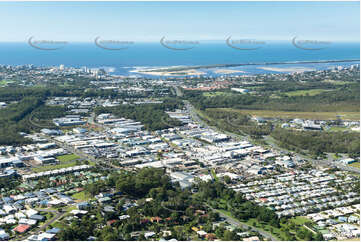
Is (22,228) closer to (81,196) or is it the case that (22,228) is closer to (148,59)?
(81,196)

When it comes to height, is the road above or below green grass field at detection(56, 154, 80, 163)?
below

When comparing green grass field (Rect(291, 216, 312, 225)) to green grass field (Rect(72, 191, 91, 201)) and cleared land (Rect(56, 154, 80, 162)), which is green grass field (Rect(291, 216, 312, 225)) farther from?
cleared land (Rect(56, 154, 80, 162))

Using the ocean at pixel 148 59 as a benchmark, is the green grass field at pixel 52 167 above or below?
below

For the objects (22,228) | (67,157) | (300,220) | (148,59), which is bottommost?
(300,220)

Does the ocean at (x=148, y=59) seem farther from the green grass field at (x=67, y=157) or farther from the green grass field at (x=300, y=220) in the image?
the green grass field at (x=300, y=220)

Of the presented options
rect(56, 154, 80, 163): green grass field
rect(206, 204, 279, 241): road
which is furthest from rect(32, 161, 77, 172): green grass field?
rect(206, 204, 279, 241): road

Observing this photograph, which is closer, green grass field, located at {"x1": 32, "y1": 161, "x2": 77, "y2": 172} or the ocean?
green grass field, located at {"x1": 32, "y1": 161, "x2": 77, "y2": 172}

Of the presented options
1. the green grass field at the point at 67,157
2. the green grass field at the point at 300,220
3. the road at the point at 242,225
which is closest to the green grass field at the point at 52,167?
the green grass field at the point at 67,157

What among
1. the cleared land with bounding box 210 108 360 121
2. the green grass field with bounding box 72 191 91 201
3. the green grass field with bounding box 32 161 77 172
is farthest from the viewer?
the cleared land with bounding box 210 108 360 121

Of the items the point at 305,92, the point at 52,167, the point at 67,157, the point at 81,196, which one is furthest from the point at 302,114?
the point at 81,196

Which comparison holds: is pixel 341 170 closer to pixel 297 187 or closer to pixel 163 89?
pixel 297 187

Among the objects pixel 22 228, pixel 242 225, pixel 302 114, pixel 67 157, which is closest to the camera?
pixel 22 228
